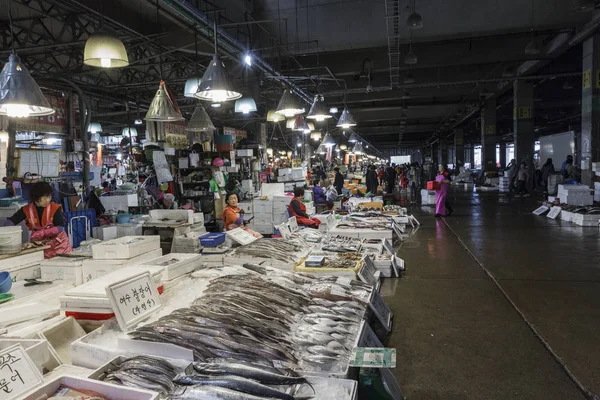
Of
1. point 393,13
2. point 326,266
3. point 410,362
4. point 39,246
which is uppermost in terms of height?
point 393,13

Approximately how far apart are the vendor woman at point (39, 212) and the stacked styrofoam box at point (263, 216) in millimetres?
4975

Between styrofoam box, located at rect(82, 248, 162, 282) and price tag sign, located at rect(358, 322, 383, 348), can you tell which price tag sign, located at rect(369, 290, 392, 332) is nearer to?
price tag sign, located at rect(358, 322, 383, 348)

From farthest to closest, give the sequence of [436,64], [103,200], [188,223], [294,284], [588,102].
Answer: [436,64]
[588,102]
[103,200]
[188,223]
[294,284]

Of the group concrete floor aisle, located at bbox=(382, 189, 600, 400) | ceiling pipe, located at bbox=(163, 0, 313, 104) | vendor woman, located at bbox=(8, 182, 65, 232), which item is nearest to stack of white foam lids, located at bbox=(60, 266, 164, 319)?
concrete floor aisle, located at bbox=(382, 189, 600, 400)

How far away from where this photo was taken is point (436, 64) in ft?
48.6

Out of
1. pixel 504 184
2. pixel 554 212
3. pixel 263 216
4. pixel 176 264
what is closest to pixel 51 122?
pixel 263 216

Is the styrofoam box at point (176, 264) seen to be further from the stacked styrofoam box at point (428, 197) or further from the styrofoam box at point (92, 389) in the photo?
the stacked styrofoam box at point (428, 197)

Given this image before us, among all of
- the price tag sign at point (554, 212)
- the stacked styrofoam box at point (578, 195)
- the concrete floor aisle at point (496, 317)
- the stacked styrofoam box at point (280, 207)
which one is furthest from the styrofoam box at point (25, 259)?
the stacked styrofoam box at point (578, 195)

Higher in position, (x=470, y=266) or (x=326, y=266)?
(x=326, y=266)

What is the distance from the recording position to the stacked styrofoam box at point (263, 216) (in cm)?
949

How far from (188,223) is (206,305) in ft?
10.7

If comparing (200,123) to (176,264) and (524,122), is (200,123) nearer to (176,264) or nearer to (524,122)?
(176,264)

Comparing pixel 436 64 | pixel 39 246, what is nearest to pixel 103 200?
pixel 39 246

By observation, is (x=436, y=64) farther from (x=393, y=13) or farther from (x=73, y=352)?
(x=73, y=352)
